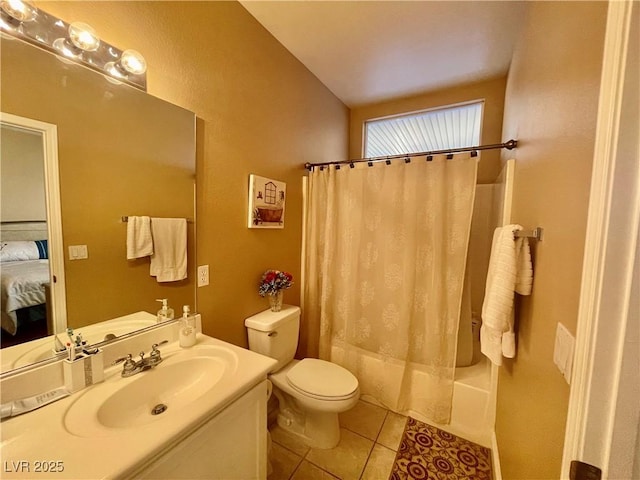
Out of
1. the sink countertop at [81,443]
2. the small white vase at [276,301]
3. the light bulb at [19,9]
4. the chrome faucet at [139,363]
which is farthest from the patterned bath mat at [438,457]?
the light bulb at [19,9]

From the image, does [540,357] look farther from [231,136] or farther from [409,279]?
[231,136]

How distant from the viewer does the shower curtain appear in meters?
1.65

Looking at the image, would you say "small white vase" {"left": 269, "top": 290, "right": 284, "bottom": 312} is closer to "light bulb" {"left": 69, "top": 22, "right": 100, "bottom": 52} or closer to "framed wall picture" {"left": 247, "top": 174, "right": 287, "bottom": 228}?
"framed wall picture" {"left": 247, "top": 174, "right": 287, "bottom": 228}

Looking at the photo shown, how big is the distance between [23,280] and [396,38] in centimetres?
227

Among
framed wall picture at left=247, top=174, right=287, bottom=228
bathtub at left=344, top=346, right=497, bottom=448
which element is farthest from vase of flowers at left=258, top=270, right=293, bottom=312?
bathtub at left=344, top=346, right=497, bottom=448

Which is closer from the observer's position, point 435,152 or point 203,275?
point 203,275

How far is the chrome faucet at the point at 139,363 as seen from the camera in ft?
3.21

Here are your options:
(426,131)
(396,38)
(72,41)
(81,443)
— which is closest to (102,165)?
(72,41)

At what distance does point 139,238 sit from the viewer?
1.12m

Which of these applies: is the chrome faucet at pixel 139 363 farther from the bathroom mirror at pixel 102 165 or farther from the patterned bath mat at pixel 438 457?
the patterned bath mat at pixel 438 457

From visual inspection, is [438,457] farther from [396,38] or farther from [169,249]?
[396,38]

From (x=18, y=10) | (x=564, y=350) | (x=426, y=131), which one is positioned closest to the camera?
(x=564, y=350)

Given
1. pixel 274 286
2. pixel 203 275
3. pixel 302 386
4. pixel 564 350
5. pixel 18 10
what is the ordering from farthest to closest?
pixel 274 286 → pixel 302 386 → pixel 203 275 → pixel 18 10 → pixel 564 350

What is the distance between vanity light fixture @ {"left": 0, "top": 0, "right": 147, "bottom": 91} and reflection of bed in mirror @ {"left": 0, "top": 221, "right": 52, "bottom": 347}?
61cm
